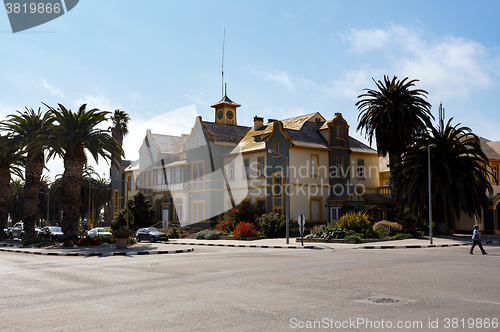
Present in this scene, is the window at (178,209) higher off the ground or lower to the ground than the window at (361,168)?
lower

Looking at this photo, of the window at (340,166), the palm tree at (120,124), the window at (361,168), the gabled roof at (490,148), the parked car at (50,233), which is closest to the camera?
the parked car at (50,233)

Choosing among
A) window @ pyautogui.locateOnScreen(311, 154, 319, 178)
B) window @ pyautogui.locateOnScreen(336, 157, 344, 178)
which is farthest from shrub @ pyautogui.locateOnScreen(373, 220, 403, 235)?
window @ pyautogui.locateOnScreen(336, 157, 344, 178)

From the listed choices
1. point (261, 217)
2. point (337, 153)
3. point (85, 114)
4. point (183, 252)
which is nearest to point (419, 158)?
point (337, 153)

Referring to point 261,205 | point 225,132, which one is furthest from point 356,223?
point 225,132

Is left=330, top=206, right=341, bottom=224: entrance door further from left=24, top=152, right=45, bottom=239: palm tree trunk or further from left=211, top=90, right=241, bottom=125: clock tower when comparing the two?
left=24, top=152, right=45, bottom=239: palm tree trunk

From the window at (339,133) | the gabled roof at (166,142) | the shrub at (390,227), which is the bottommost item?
the shrub at (390,227)

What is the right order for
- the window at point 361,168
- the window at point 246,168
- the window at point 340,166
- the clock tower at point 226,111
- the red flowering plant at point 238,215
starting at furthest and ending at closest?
the clock tower at point 226,111, the window at point 361,168, the window at point 246,168, the window at point 340,166, the red flowering plant at point 238,215

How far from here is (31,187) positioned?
134 feet

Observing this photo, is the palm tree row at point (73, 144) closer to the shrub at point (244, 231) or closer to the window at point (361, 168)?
the shrub at point (244, 231)

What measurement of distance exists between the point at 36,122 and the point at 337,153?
27.3 m

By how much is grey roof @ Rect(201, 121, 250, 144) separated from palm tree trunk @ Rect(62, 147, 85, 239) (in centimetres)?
1815

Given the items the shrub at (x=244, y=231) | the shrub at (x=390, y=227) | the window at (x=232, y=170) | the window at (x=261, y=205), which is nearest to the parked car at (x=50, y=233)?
the shrub at (x=244, y=231)

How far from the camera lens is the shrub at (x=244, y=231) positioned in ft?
132

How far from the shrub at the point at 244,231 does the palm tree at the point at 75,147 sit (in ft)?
39.4
